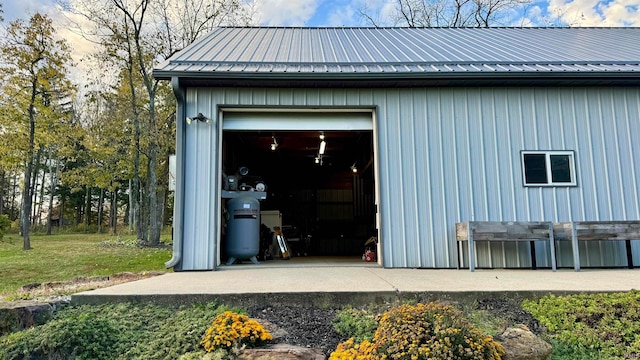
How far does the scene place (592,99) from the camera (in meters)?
6.39

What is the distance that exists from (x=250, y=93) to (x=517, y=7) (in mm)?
16103

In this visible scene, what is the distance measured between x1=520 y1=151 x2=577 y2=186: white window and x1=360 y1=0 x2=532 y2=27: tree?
13.4 metres

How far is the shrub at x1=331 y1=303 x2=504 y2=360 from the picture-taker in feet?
7.29

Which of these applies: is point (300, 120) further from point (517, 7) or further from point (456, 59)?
point (517, 7)

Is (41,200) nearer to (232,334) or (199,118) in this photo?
(199,118)

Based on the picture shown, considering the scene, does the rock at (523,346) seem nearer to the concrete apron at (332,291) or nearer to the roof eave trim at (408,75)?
the concrete apron at (332,291)

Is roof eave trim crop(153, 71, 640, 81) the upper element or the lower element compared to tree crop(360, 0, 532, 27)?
lower

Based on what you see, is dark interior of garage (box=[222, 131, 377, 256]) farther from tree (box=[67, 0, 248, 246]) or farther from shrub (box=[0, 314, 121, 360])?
shrub (box=[0, 314, 121, 360])

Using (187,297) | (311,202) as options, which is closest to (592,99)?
(187,297)

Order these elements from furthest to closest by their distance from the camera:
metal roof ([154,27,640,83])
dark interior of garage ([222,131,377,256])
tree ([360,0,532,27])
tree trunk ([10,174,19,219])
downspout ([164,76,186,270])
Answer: tree trunk ([10,174,19,219]) → tree ([360,0,532,27]) → dark interior of garage ([222,131,377,256]) → metal roof ([154,27,640,83]) → downspout ([164,76,186,270])

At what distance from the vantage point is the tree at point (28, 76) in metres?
11.3

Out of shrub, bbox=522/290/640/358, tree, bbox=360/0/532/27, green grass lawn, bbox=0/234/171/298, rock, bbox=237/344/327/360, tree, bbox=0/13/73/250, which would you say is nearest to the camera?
rock, bbox=237/344/327/360

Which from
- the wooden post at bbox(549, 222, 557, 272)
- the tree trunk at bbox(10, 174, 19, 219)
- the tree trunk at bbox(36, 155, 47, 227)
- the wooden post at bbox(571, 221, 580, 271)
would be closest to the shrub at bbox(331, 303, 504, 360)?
the wooden post at bbox(549, 222, 557, 272)

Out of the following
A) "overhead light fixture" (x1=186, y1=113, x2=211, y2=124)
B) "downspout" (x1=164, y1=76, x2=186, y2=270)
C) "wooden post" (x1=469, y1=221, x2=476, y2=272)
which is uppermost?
"overhead light fixture" (x1=186, y1=113, x2=211, y2=124)
